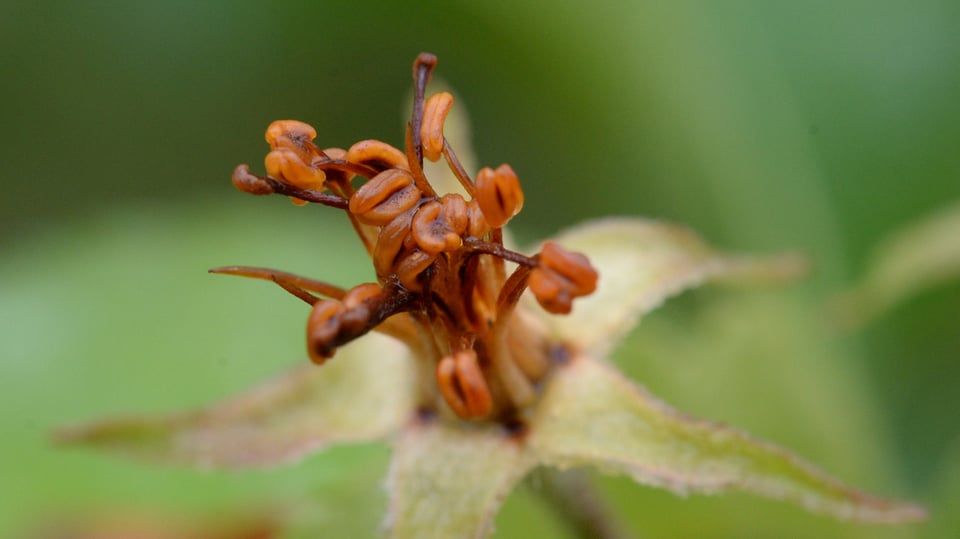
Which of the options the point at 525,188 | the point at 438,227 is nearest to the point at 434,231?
the point at 438,227

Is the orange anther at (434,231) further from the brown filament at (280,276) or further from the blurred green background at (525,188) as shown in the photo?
the blurred green background at (525,188)

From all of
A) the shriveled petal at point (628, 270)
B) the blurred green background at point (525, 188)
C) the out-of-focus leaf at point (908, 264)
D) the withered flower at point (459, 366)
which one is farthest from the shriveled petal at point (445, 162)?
the out-of-focus leaf at point (908, 264)

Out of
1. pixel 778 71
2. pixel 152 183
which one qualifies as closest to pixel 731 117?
pixel 778 71

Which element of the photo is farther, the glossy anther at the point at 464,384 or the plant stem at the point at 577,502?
the plant stem at the point at 577,502

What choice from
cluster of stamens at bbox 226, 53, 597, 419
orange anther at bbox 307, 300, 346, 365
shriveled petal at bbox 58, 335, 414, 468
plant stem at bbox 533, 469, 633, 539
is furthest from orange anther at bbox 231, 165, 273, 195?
plant stem at bbox 533, 469, 633, 539

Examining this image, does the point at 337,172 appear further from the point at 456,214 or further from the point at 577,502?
the point at 577,502

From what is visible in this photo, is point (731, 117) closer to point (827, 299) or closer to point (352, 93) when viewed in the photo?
point (827, 299)
